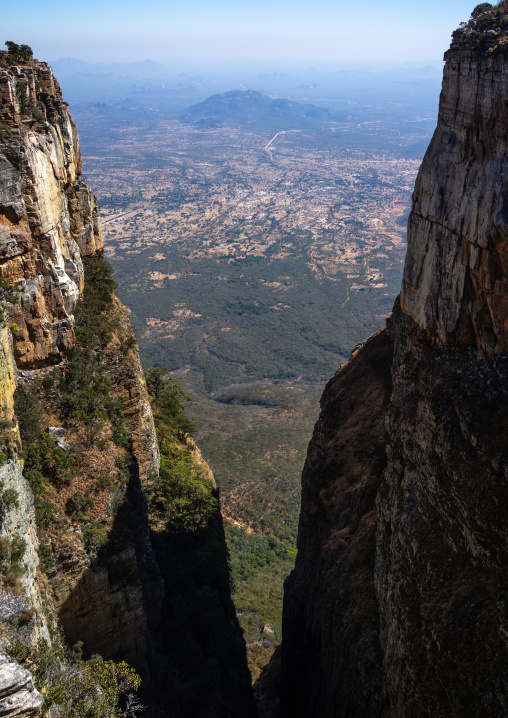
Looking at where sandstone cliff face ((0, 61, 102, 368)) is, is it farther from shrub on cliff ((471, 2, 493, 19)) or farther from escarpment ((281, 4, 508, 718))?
shrub on cliff ((471, 2, 493, 19))

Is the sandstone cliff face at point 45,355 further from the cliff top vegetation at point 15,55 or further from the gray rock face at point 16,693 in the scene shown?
the gray rock face at point 16,693

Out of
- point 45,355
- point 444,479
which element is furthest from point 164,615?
point 444,479

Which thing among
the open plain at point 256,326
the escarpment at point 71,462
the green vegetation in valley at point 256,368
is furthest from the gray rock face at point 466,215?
the open plain at point 256,326

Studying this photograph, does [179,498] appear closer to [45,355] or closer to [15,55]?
[45,355]

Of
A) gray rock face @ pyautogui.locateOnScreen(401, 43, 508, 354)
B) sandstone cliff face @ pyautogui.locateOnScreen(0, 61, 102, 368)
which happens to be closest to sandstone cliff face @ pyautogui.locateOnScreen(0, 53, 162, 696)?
sandstone cliff face @ pyautogui.locateOnScreen(0, 61, 102, 368)

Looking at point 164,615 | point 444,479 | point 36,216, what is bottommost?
point 164,615

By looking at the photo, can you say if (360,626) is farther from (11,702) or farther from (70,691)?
(11,702)
